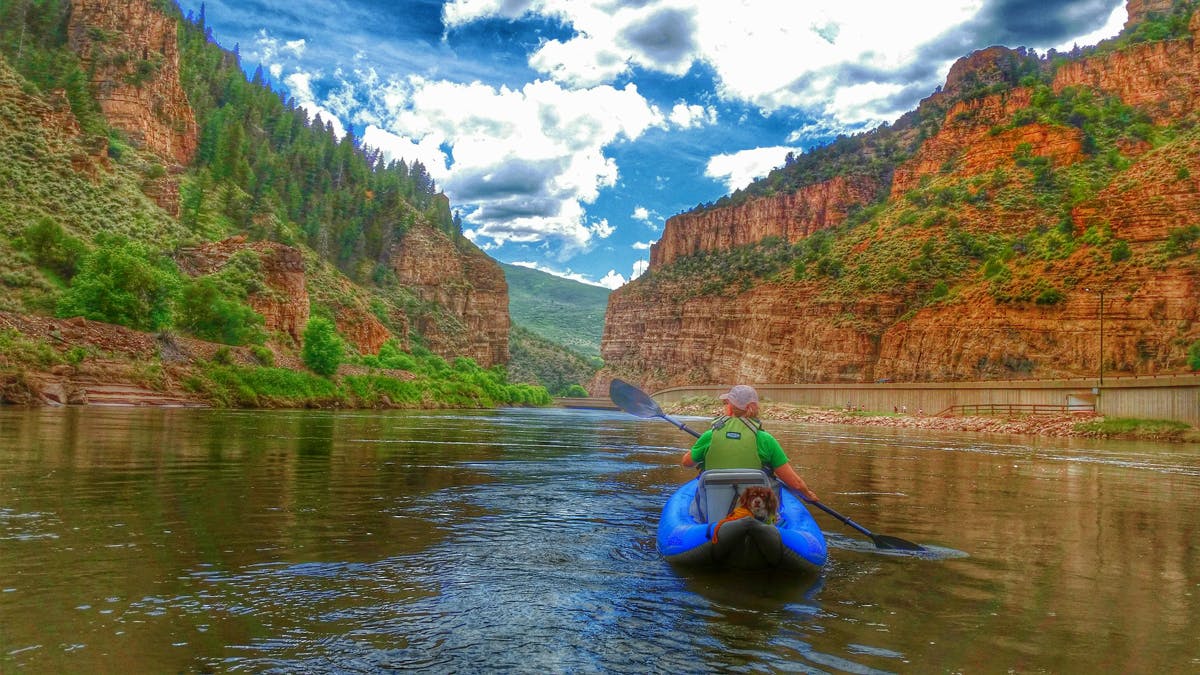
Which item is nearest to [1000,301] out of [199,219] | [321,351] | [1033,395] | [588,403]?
[1033,395]

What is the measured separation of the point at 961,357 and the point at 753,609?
63490 mm

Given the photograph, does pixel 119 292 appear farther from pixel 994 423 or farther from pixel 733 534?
pixel 994 423

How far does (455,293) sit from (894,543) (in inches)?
4982

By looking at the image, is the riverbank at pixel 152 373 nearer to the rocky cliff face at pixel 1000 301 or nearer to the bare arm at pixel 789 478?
the bare arm at pixel 789 478

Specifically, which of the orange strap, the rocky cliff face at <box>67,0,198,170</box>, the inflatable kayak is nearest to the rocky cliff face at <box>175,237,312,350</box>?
the rocky cliff face at <box>67,0,198,170</box>

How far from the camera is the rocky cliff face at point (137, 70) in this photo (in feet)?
257

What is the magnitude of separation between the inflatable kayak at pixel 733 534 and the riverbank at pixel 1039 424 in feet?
116

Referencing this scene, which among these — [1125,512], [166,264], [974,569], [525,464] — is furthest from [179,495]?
[166,264]

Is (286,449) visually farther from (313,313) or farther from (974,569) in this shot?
(313,313)

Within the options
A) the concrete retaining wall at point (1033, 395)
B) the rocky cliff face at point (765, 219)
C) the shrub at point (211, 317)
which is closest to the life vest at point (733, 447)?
the concrete retaining wall at point (1033, 395)

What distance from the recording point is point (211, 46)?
5266 inches

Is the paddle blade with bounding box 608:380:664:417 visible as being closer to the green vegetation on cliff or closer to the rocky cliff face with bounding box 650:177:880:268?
the green vegetation on cliff

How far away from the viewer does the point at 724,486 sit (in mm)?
7422

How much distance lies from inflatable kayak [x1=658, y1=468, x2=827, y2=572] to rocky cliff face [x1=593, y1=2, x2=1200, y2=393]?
168ft
